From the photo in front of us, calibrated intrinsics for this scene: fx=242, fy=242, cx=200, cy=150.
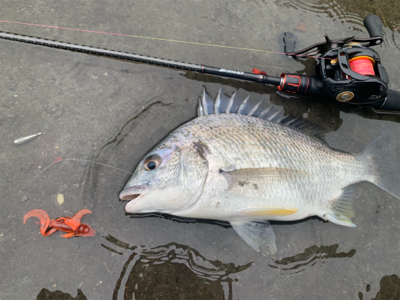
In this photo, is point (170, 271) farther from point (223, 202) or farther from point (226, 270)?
point (223, 202)

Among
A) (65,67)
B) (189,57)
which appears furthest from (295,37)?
(65,67)

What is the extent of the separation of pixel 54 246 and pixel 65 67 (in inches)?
67.7

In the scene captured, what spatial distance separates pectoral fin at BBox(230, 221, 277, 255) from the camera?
7.02ft

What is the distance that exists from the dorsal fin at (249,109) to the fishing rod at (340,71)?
0.81 feet

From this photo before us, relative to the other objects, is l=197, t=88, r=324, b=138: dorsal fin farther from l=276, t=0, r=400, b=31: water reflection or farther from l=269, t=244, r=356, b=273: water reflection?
l=276, t=0, r=400, b=31: water reflection

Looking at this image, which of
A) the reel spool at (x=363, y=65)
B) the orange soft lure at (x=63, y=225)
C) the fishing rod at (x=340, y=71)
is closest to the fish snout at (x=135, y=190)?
Result: the orange soft lure at (x=63, y=225)

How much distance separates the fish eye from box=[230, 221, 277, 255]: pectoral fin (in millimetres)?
853

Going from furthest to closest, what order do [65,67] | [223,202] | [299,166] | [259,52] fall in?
[259,52], [65,67], [299,166], [223,202]

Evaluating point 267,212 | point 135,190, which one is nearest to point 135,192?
point 135,190

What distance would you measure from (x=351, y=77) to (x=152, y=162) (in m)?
1.82

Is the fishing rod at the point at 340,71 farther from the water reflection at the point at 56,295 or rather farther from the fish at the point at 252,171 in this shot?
the water reflection at the point at 56,295

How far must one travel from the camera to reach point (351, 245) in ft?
7.68

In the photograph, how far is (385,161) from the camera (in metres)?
2.44

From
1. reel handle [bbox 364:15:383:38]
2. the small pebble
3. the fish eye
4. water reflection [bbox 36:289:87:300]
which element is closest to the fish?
the fish eye
